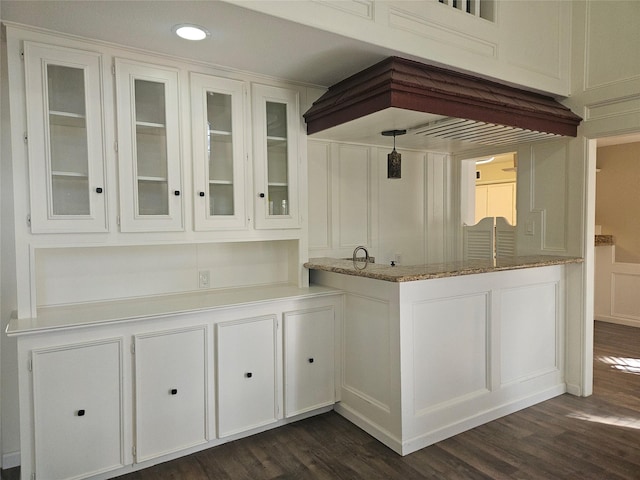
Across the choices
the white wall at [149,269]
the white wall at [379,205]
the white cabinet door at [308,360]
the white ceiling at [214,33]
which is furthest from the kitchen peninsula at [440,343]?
the white ceiling at [214,33]

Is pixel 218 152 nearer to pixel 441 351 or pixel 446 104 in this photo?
pixel 446 104

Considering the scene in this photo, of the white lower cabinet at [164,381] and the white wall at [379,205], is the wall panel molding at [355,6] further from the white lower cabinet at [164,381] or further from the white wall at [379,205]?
the white lower cabinet at [164,381]

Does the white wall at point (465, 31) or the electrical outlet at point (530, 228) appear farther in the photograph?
the electrical outlet at point (530, 228)

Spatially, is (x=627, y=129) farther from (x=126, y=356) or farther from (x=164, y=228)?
(x=126, y=356)

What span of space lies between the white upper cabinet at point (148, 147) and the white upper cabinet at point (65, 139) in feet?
0.38

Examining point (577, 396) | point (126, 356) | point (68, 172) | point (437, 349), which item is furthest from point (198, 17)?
point (577, 396)

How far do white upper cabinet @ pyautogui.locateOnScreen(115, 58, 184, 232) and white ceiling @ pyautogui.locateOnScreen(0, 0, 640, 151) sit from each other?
0.19m

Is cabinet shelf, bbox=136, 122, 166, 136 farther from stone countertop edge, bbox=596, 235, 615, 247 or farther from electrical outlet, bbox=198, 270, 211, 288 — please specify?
stone countertop edge, bbox=596, 235, 615, 247

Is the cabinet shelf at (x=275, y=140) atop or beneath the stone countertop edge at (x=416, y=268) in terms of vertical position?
atop

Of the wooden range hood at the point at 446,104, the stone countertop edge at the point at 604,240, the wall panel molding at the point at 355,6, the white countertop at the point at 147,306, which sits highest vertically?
the wall panel molding at the point at 355,6

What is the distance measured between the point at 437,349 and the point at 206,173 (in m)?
1.86

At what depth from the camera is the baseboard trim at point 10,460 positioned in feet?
7.95

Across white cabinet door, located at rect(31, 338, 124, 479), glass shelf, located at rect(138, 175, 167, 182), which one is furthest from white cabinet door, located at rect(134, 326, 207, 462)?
glass shelf, located at rect(138, 175, 167, 182)

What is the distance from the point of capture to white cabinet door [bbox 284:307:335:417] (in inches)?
114
